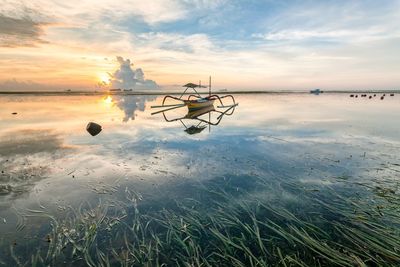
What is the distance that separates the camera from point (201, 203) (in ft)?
30.5

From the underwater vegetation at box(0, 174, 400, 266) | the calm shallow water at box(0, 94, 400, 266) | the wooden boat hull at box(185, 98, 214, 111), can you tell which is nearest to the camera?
the underwater vegetation at box(0, 174, 400, 266)

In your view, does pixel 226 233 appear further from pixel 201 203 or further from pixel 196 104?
pixel 196 104

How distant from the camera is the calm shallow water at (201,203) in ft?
21.1

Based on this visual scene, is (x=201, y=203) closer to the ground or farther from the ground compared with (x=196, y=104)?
closer to the ground

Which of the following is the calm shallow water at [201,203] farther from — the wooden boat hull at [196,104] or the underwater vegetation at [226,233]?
the wooden boat hull at [196,104]

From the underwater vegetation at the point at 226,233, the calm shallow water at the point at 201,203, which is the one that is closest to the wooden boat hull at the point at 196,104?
the calm shallow water at the point at 201,203

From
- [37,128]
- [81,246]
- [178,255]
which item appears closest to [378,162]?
[178,255]

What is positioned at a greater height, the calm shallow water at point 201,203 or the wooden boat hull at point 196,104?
the wooden boat hull at point 196,104

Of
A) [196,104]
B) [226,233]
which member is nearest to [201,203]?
[226,233]

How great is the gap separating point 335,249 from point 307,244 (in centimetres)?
68

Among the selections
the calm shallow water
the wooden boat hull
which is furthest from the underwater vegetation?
the wooden boat hull

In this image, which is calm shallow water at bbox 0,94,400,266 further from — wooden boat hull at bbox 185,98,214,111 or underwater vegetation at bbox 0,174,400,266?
wooden boat hull at bbox 185,98,214,111

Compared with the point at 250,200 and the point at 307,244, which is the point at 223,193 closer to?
the point at 250,200

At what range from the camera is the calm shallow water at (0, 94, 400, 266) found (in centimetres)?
643
